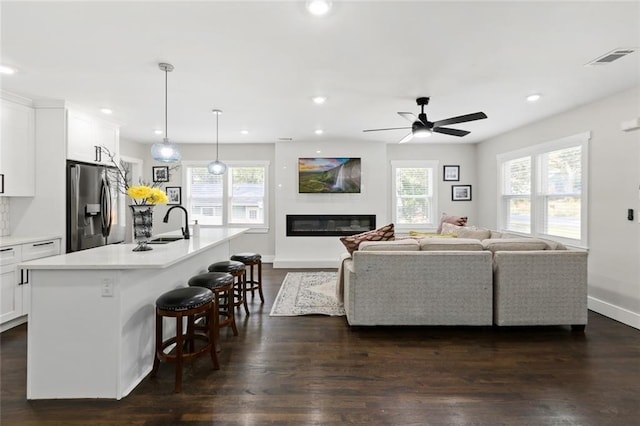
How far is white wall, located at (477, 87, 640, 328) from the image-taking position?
3.40 metres

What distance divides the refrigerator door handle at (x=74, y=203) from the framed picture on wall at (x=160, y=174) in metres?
2.76

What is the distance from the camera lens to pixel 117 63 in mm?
2799

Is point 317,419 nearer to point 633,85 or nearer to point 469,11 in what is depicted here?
point 469,11

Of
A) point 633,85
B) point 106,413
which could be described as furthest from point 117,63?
point 633,85

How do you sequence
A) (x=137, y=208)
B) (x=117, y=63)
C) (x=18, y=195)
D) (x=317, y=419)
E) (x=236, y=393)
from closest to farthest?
(x=317, y=419) → (x=236, y=393) → (x=137, y=208) → (x=117, y=63) → (x=18, y=195)

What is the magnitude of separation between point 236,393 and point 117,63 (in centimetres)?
292

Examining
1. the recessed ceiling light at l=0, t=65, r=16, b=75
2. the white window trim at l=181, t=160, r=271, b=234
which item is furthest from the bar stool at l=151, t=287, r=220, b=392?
the white window trim at l=181, t=160, r=271, b=234

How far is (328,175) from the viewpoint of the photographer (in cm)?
643

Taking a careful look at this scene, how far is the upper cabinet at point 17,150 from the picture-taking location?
3484 millimetres

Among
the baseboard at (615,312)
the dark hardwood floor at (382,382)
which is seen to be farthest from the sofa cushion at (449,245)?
the baseboard at (615,312)

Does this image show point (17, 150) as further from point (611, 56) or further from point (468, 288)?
point (611, 56)

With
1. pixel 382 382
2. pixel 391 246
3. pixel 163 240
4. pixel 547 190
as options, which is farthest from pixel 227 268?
pixel 547 190

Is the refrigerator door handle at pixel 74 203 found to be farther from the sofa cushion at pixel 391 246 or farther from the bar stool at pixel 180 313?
the sofa cushion at pixel 391 246

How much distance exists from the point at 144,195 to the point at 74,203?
2.09 meters
